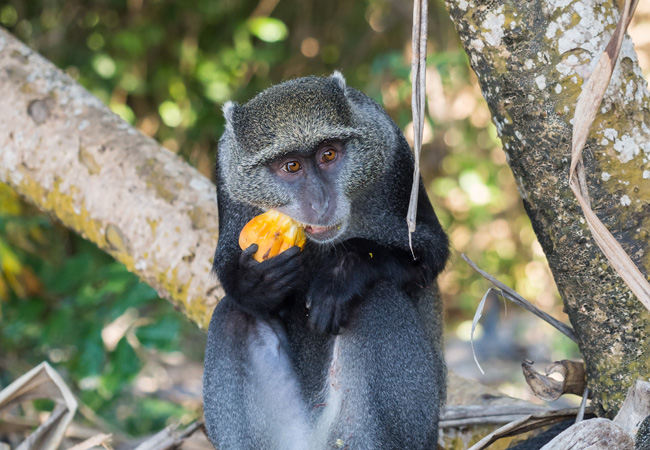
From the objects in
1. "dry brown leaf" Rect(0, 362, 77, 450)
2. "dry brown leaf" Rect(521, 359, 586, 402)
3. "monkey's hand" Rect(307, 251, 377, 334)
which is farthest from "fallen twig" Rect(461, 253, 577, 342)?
"dry brown leaf" Rect(0, 362, 77, 450)

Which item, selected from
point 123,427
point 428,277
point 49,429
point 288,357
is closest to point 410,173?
point 428,277

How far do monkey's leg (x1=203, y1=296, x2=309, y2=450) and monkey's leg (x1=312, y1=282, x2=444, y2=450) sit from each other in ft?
0.90

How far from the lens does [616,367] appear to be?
8.77ft

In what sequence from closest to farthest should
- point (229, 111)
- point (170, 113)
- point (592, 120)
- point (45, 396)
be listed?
point (592, 120) → point (229, 111) → point (45, 396) → point (170, 113)

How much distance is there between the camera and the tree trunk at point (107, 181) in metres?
4.12

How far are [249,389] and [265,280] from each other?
1.65 ft

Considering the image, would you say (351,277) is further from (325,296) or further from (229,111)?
(229,111)

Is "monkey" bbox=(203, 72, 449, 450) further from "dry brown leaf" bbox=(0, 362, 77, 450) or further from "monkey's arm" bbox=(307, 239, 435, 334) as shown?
"dry brown leaf" bbox=(0, 362, 77, 450)

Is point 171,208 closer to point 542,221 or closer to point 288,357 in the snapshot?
point 288,357

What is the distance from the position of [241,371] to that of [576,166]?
171 cm

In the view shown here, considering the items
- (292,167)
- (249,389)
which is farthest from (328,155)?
(249,389)

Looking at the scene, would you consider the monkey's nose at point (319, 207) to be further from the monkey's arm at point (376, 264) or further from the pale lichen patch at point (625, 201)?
the pale lichen patch at point (625, 201)

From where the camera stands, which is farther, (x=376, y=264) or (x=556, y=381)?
(x=376, y=264)

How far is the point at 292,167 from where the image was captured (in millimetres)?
3229
